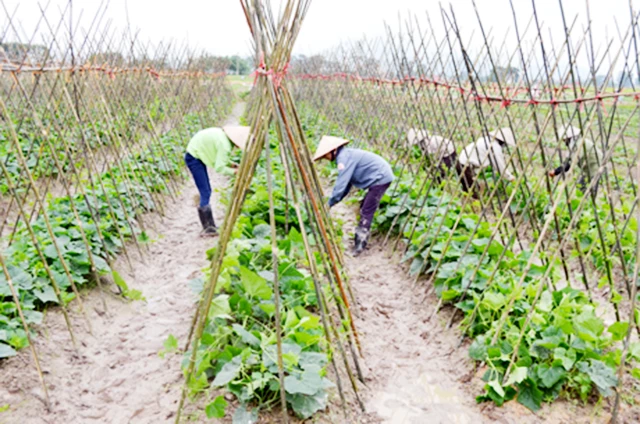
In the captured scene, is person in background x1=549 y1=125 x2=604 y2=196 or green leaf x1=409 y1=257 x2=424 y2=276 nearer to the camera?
person in background x1=549 y1=125 x2=604 y2=196

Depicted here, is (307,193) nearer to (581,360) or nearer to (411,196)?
(581,360)

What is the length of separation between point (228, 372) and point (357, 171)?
3.17 m

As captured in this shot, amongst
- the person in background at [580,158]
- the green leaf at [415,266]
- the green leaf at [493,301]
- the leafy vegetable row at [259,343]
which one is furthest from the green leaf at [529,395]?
the green leaf at [415,266]

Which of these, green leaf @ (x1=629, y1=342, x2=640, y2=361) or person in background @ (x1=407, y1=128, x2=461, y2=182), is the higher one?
person in background @ (x1=407, y1=128, x2=461, y2=182)

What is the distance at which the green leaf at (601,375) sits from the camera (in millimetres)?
2758

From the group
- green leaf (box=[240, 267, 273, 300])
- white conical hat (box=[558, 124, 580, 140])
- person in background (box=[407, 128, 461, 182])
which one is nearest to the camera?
green leaf (box=[240, 267, 273, 300])

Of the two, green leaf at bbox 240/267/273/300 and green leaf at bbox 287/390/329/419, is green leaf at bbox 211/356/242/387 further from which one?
green leaf at bbox 240/267/273/300

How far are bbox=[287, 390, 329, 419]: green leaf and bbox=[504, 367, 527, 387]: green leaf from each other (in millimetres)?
1226

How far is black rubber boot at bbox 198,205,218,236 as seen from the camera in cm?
569

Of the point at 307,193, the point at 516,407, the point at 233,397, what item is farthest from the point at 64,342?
the point at 516,407

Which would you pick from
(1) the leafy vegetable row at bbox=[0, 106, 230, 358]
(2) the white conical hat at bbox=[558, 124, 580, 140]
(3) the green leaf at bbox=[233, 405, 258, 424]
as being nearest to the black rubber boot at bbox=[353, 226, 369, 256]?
(2) the white conical hat at bbox=[558, 124, 580, 140]

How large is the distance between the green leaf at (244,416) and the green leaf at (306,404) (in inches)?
8.2

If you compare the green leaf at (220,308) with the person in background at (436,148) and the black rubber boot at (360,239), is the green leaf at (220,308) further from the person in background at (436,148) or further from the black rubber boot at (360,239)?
the person in background at (436,148)

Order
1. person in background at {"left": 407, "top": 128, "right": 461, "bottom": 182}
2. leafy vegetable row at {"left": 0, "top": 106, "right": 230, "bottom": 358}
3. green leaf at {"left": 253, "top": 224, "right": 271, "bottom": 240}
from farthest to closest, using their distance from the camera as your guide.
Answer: person in background at {"left": 407, "top": 128, "right": 461, "bottom": 182} < green leaf at {"left": 253, "top": 224, "right": 271, "bottom": 240} < leafy vegetable row at {"left": 0, "top": 106, "right": 230, "bottom": 358}
